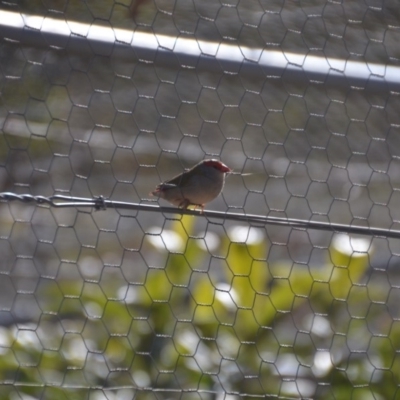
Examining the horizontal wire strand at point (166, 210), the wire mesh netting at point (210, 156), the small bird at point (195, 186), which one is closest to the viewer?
the horizontal wire strand at point (166, 210)

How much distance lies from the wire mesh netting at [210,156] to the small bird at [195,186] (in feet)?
0.17

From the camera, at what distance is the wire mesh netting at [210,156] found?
→ 1.52 meters

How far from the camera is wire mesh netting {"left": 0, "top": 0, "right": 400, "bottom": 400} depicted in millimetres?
1521

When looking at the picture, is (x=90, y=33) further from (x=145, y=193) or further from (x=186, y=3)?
(x=145, y=193)

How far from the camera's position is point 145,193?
137 inches

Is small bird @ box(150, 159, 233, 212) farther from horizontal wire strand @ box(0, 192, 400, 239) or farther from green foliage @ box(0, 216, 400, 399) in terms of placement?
horizontal wire strand @ box(0, 192, 400, 239)

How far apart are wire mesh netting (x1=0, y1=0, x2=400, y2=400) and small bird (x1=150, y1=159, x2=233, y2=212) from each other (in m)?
0.05

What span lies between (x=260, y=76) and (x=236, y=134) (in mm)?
1399

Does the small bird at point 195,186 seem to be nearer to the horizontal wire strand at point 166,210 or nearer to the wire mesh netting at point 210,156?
the wire mesh netting at point 210,156

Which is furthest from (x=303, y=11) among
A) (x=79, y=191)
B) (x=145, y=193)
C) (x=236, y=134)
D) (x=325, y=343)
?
(x=79, y=191)

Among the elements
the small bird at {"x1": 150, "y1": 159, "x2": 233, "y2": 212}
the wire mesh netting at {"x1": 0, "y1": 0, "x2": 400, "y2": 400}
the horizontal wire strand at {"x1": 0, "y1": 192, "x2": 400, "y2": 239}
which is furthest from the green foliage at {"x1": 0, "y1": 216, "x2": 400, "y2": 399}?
the horizontal wire strand at {"x1": 0, "y1": 192, "x2": 400, "y2": 239}

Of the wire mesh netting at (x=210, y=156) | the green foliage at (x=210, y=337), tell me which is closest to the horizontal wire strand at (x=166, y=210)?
the wire mesh netting at (x=210, y=156)

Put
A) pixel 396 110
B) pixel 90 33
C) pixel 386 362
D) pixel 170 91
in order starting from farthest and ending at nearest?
pixel 170 91
pixel 386 362
pixel 396 110
pixel 90 33

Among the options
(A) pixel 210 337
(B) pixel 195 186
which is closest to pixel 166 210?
(B) pixel 195 186
